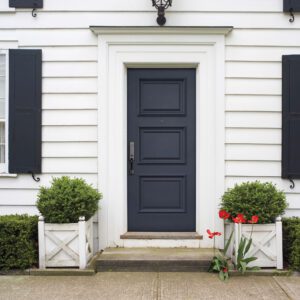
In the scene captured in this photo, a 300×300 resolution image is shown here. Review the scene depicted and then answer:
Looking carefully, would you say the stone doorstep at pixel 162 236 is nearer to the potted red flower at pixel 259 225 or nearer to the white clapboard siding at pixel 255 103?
the potted red flower at pixel 259 225

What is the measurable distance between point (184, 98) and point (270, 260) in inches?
86.7

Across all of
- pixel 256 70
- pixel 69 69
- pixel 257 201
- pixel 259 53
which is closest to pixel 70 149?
pixel 69 69

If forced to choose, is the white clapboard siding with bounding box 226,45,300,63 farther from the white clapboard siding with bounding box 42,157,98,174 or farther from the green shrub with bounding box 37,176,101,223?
the green shrub with bounding box 37,176,101,223

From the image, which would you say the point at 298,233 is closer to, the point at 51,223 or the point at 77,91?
the point at 51,223

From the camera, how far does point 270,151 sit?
5.28 meters

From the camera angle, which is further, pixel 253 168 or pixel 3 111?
pixel 3 111

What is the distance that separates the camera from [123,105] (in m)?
5.33

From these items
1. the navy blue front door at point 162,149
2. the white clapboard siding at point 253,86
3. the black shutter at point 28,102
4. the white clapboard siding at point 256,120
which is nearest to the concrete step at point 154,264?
the navy blue front door at point 162,149

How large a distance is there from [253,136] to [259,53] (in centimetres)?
103

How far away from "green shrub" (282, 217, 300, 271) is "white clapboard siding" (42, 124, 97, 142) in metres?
2.51

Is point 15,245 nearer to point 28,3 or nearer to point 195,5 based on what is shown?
point 28,3

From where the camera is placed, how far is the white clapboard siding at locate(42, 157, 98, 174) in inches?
209

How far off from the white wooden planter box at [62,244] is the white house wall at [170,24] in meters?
0.73

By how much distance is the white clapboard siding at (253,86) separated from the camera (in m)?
5.27
